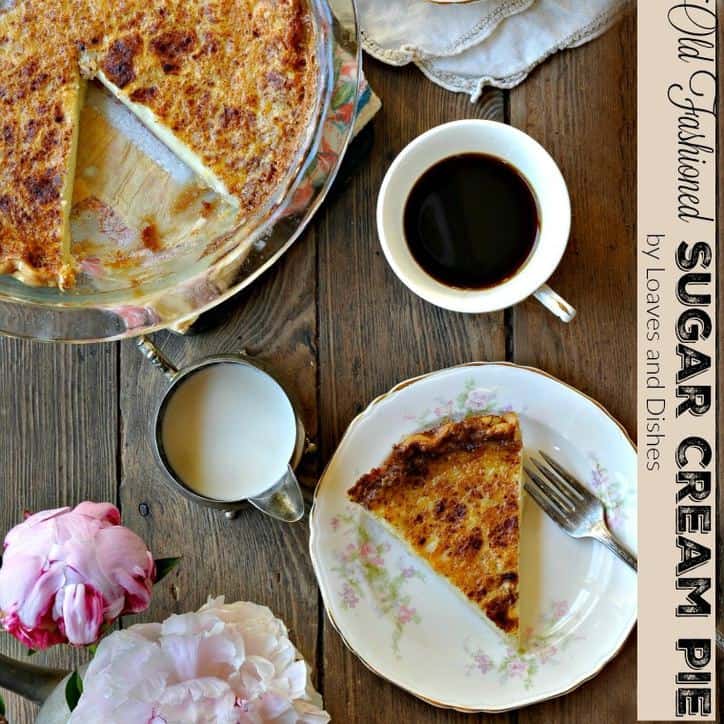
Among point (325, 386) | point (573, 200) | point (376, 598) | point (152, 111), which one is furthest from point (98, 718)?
point (573, 200)

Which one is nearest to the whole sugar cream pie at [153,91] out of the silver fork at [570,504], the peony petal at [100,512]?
the peony petal at [100,512]

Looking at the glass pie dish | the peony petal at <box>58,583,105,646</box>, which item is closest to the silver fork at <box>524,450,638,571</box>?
the glass pie dish

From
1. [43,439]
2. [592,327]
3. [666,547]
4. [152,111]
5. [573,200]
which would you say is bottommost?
[666,547]

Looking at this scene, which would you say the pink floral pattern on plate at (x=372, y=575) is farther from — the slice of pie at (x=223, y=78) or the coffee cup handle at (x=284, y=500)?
the slice of pie at (x=223, y=78)

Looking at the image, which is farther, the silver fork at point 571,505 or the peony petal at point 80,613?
the silver fork at point 571,505

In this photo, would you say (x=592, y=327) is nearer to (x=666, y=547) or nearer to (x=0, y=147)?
(x=666, y=547)

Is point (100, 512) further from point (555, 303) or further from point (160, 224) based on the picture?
point (555, 303)
